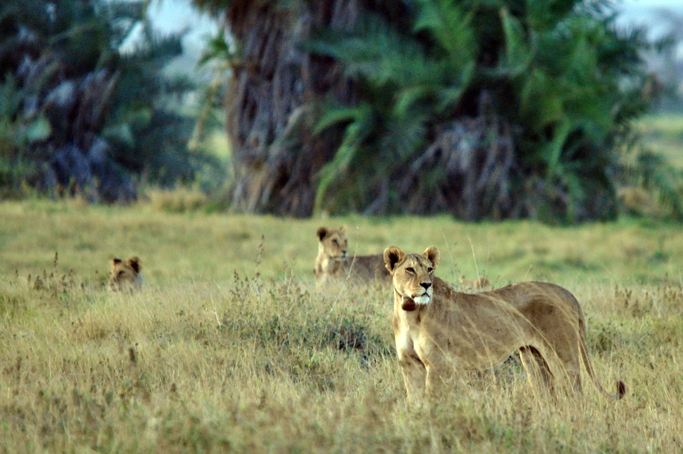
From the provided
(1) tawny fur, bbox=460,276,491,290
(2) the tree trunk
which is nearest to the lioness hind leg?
(1) tawny fur, bbox=460,276,491,290

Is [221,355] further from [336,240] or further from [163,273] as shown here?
[163,273]

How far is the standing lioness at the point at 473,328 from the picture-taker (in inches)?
158

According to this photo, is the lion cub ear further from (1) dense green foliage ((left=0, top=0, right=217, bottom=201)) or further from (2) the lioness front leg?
(1) dense green foliage ((left=0, top=0, right=217, bottom=201))

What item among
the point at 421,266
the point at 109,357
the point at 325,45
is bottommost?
the point at 109,357

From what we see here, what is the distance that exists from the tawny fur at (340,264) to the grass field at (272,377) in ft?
1.65

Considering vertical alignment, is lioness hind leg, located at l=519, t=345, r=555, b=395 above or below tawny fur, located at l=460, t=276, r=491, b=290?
above

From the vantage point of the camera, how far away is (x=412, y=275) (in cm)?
396

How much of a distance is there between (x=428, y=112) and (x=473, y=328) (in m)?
11.6

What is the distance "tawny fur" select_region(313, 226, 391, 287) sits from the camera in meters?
8.03

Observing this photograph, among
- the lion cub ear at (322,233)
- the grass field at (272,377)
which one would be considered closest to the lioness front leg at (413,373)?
the grass field at (272,377)

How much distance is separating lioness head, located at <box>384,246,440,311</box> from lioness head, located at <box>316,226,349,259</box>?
12.6ft

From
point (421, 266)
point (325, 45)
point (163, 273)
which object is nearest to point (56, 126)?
point (325, 45)

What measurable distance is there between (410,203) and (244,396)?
11604mm

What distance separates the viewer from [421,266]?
13.1 feet
